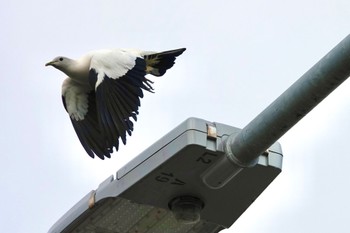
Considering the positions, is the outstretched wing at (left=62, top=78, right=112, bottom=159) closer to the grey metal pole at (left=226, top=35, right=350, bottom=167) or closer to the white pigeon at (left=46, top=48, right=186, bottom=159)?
the white pigeon at (left=46, top=48, right=186, bottom=159)

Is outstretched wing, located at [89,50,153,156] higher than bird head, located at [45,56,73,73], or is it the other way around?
outstretched wing, located at [89,50,153,156]

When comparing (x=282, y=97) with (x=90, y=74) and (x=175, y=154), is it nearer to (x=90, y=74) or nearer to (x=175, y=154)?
(x=175, y=154)

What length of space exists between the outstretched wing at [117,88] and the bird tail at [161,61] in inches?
32.5

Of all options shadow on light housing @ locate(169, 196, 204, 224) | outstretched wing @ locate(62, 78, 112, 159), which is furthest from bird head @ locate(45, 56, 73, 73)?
shadow on light housing @ locate(169, 196, 204, 224)

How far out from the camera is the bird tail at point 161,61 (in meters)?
11.3

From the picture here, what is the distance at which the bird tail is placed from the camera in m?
11.3

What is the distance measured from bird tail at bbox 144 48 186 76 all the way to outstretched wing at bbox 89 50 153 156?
2.71 ft

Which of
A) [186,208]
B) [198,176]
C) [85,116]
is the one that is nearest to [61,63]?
[85,116]

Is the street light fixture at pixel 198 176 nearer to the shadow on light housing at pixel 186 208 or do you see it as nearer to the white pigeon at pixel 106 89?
the shadow on light housing at pixel 186 208

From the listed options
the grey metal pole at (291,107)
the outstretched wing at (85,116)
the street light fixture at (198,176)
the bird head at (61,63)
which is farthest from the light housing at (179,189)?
the bird head at (61,63)

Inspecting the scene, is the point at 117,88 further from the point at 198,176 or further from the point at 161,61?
the point at 198,176

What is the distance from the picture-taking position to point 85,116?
10.5 m

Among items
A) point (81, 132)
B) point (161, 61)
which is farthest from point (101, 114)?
point (161, 61)

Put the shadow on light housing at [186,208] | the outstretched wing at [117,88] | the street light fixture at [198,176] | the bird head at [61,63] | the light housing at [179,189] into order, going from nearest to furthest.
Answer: the street light fixture at [198,176], the light housing at [179,189], the shadow on light housing at [186,208], the outstretched wing at [117,88], the bird head at [61,63]
